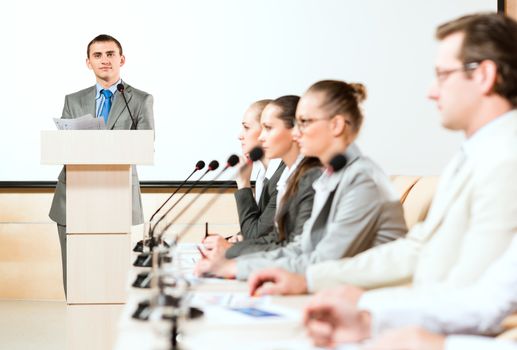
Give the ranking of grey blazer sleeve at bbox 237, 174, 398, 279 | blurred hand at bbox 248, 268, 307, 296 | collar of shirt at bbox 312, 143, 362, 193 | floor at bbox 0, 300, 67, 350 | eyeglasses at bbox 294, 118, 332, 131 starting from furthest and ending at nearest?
floor at bbox 0, 300, 67, 350, eyeglasses at bbox 294, 118, 332, 131, collar of shirt at bbox 312, 143, 362, 193, grey blazer sleeve at bbox 237, 174, 398, 279, blurred hand at bbox 248, 268, 307, 296

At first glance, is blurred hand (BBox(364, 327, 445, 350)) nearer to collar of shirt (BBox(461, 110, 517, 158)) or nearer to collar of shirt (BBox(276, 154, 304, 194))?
collar of shirt (BBox(461, 110, 517, 158))

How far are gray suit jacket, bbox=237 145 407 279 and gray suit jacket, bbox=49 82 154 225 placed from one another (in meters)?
1.89

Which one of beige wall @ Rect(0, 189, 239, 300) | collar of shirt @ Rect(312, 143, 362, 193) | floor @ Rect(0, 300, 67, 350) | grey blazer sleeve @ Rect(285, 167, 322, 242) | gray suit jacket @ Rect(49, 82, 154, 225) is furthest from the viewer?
beige wall @ Rect(0, 189, 239, 300)

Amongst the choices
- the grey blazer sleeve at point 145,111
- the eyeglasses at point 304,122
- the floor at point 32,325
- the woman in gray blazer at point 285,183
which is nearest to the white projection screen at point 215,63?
the floor at point 32,325

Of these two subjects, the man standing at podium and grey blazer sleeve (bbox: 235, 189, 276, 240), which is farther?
the man standing at podium

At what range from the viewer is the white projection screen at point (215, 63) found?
5777 mm

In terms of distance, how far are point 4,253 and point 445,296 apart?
5086 millimetres

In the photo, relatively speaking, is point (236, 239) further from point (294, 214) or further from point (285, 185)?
point (294, 214)

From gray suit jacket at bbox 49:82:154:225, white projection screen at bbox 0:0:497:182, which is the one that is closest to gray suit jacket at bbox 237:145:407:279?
gray suit jacket at bbox 49:82:154:225

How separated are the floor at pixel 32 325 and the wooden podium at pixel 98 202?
1.09 metres

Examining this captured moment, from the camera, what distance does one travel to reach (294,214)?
276 cm

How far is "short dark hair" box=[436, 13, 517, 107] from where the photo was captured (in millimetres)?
1596

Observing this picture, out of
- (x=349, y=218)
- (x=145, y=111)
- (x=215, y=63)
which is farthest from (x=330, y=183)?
(x=215, y=63)

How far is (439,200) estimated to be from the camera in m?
1.65
